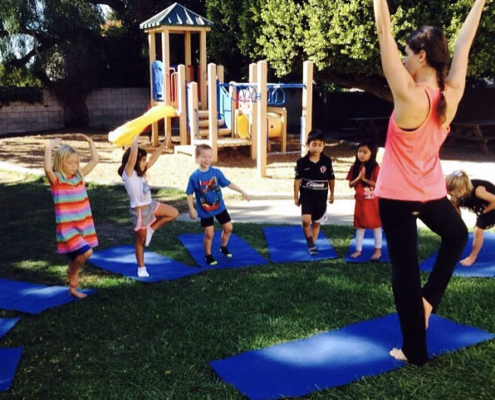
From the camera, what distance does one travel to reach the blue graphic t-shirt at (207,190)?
5340 millimetres

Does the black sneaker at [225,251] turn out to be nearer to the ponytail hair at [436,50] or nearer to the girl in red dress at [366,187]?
the girl in red dress at [366,187]

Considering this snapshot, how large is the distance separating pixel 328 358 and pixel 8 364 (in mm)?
2002

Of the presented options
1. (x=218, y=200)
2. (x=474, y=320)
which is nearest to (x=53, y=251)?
(x=218, y=200)

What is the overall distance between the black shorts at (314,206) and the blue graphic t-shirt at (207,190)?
0.91m

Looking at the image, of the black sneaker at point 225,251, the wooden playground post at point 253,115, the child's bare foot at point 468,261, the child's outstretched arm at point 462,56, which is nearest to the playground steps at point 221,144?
the wooden playground post at point 253,115

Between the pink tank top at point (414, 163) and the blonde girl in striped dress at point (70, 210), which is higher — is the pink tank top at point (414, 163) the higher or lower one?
the higher one

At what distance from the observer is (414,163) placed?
9.29ft

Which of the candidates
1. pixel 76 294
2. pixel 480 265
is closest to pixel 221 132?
pixel 480 265

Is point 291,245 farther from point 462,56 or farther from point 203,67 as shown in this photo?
point 203,67

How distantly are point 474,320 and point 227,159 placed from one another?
912 centimetres

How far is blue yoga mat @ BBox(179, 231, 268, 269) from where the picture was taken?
5477mm

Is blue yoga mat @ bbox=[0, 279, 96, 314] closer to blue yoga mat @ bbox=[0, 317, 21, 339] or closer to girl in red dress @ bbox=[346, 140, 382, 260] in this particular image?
blue yoga mat @ bbox=[0, 317, 21, 339]

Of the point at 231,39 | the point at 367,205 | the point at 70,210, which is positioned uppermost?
the point at 231,39

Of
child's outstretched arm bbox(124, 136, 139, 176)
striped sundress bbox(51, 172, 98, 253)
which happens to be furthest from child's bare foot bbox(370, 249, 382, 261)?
striped sundress bbox(51, 172, 98, 253)
